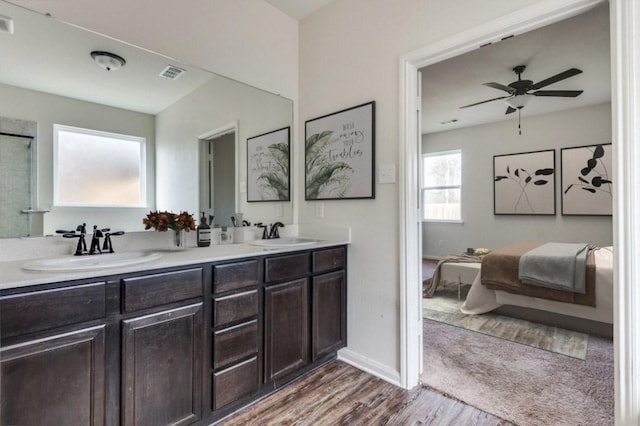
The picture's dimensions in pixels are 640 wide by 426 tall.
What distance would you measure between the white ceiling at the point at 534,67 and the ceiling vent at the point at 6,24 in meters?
3.19

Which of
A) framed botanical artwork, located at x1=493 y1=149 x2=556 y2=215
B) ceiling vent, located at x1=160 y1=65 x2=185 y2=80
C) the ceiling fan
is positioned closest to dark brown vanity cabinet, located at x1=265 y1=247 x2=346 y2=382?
ceiling vent, located at x1=160 y1=65 x2=185 y2=80

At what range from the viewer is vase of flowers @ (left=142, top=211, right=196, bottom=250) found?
1.89 m

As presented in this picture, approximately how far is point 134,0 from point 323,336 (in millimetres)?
2357

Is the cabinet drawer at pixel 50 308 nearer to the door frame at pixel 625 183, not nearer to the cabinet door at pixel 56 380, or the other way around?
the cabinet door at pixel 56 380

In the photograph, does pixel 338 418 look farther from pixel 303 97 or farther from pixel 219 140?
pixel 303 97

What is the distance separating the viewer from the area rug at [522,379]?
1.74 m

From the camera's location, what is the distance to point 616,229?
1354 mm

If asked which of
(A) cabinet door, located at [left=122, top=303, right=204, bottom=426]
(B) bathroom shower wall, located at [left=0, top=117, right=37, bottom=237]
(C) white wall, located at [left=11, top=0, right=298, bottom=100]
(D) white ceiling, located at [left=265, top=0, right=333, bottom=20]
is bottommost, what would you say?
(A) cabinet door, located at [left=122, top=303, right=204, bottom=426]

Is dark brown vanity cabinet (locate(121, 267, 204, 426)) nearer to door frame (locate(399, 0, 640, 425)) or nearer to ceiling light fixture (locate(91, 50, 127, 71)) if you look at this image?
ceiling light fixture (locate(91, 50, 127, 71))

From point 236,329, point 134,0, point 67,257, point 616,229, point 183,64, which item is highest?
point 134,0

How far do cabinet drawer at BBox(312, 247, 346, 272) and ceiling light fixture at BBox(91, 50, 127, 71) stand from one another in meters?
1.61

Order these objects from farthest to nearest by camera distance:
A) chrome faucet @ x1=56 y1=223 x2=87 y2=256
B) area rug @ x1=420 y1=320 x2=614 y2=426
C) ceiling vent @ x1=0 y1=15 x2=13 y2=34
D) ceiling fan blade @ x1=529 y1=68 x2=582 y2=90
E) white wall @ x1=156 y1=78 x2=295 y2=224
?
ceiling fan blade @ x1=529 y1=68 x2=582 y2=90, white wall @ x1=156 y1=78 x2=295 y2=224, area rug @ x1=420 y1=320 x2=614 y2=426, chrome faucet @ x1=56 y1=223 x2=87 y2=256, ceiling vent @ x1=0 y1=15 x2=13 y2=34

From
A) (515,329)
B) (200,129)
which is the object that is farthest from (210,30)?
(515,329)

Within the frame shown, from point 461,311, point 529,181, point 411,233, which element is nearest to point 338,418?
point 411,233
